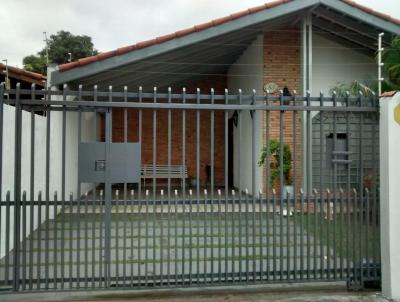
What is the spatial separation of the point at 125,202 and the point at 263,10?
582 cm

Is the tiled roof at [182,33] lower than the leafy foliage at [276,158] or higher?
higher

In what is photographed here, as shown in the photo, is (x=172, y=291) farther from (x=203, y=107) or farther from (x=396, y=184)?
(x=396, y=184)

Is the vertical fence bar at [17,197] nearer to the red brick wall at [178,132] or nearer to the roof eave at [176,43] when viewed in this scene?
the roof eave at [176,43]

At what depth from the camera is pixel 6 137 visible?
18.0 ft

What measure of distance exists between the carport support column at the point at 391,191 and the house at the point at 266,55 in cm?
310

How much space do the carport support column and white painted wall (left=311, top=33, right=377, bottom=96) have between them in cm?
570

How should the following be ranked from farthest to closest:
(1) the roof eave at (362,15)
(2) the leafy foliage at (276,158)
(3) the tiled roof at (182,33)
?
1. (2) the leafy foliage at (276,158)
2. (1) the roof eave at (362,15)
3. (3) the tiled roof at (182,33)

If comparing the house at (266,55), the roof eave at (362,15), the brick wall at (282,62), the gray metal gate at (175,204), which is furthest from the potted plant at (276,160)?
the gray metal gate at (175,204)

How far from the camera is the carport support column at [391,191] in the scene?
14.4 feet

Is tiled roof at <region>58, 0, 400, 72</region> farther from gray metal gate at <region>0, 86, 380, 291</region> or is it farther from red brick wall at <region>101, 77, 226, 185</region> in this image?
red brick wall at <region>101, 77, 226, 185</region>

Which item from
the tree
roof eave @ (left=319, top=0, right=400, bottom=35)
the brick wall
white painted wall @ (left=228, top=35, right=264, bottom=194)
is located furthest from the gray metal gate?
the tree

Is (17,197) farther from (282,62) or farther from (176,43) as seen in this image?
(282,62)

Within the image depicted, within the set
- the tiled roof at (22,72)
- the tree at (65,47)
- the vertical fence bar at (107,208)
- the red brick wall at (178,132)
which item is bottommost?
the vertical fence bar at (107,208)

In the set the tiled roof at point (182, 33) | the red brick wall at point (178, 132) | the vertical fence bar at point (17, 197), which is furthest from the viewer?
the red brick wall at point (178, 132)
